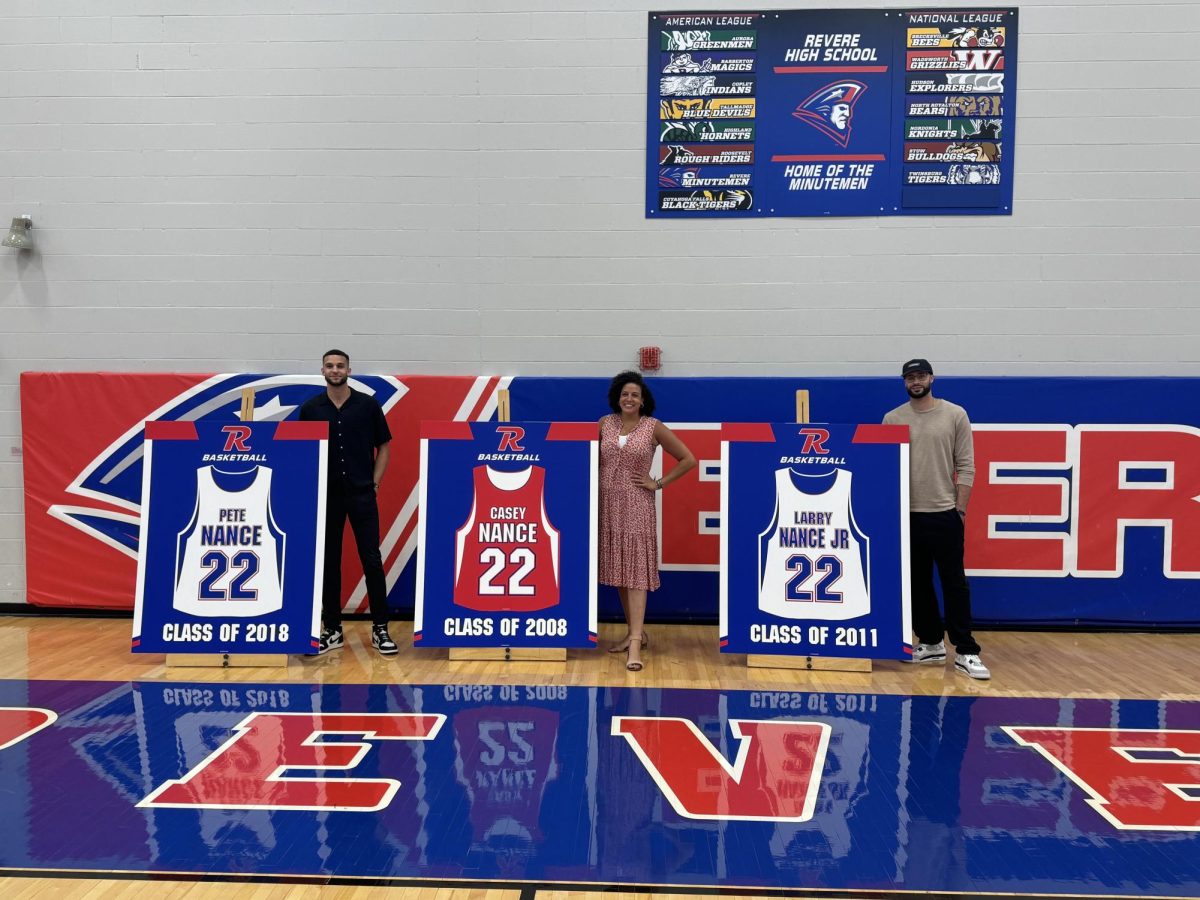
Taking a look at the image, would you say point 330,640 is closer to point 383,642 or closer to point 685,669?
point 383,642

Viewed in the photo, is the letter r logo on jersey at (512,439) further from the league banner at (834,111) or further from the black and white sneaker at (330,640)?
the league banner at (834,111)

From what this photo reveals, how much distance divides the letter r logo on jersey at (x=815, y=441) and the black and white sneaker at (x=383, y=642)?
2.81 metres

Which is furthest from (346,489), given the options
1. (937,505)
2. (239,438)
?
(937,505)

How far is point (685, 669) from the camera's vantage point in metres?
5.41

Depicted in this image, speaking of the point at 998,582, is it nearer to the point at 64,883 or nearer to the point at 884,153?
the point at 884,153

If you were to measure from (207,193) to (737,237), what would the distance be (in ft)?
12.7

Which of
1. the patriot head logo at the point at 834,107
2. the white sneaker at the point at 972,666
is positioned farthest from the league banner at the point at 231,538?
the patriot head logo at the point at 834,107

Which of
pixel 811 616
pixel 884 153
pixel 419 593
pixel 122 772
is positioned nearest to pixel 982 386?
pixel 884 153

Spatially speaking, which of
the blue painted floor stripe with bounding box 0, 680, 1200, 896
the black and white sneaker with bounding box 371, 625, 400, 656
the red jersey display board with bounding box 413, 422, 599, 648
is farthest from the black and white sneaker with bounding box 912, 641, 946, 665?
the black and white sneaker with bounding box 371, 625, 400, 656

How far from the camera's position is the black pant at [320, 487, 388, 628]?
5812 mm

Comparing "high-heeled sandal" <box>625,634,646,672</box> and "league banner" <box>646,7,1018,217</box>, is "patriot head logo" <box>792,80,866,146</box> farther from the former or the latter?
"high-heeled sandal" <box>625,634,646,672</box>

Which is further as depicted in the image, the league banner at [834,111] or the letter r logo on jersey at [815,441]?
the league banner at [834,111]

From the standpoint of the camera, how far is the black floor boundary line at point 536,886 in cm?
289

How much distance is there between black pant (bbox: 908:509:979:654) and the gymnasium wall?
4.88ft
